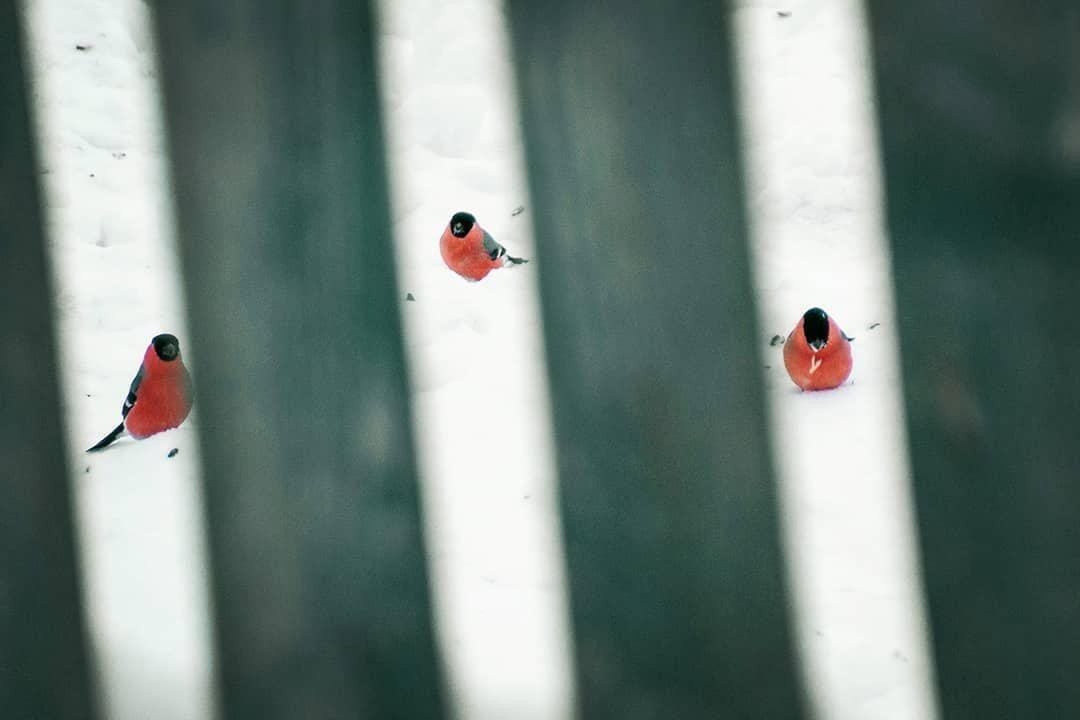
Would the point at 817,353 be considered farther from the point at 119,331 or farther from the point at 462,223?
the point at 119,331

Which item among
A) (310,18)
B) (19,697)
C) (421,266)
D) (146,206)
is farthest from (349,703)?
(310,18)

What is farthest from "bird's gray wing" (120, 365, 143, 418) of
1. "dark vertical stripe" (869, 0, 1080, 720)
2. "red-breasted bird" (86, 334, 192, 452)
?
"dark vertical stripe" (869, 0, 1080, 720)

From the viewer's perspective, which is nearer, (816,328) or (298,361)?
(816,328)

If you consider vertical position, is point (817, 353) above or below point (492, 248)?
below

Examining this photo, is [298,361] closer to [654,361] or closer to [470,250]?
[470,250]

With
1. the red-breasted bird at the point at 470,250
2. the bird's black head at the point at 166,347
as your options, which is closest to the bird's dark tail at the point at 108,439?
the bird's black head at the point at 166,347

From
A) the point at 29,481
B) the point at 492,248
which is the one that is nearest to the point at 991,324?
the point at 492,248

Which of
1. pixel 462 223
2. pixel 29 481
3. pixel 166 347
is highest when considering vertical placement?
pixel 462 223
